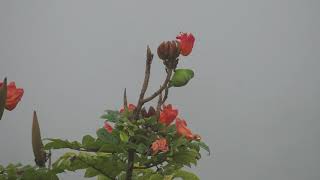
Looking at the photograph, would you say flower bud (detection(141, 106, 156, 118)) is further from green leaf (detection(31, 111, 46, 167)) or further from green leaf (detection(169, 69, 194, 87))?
green leaf (detection(31, 111, 46, 167))

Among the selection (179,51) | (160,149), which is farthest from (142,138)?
(179,51)

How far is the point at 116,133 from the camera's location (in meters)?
0.67

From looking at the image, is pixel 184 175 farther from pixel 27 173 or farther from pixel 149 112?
pixel 27 173

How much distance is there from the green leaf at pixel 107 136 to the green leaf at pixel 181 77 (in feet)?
0.38

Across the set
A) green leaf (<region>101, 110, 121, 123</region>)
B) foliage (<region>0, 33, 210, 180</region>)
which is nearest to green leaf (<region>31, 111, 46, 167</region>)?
foliage (<region>0, 33, 210, 180</region>)

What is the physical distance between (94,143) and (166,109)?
5.5 inches

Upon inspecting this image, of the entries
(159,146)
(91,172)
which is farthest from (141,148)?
(91,172)

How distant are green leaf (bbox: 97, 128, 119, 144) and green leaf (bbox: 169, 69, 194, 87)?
0.38ft

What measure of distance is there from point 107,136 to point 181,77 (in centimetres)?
14

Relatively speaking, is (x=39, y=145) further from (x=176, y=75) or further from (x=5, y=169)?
(x=176, y=75)

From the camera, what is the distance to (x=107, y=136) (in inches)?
25.8

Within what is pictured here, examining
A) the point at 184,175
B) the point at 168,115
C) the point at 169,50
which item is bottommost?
the point at 184,175

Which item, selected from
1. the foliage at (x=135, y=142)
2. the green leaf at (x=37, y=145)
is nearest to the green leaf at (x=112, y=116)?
the foliage at (x=135, y=142)

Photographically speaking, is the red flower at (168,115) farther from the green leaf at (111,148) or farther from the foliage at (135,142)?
the green leaf at (111,148)
